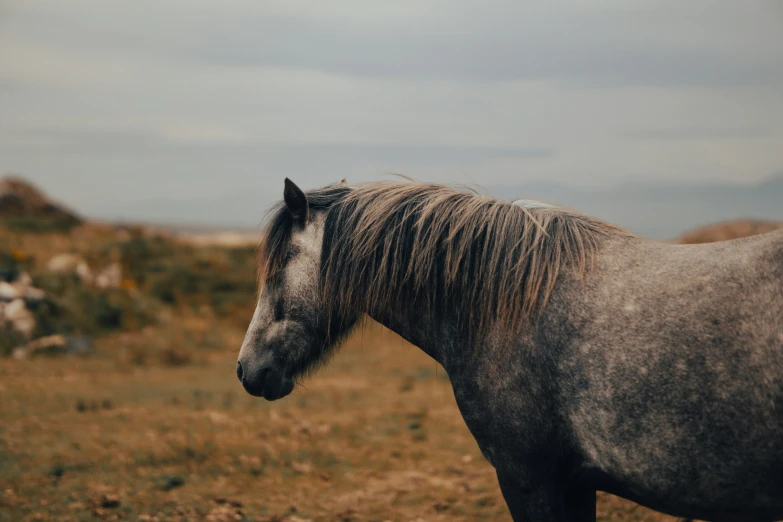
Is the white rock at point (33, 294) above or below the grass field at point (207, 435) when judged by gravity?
above

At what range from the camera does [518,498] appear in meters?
3.20

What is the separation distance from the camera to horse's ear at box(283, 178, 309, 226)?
11.5ft

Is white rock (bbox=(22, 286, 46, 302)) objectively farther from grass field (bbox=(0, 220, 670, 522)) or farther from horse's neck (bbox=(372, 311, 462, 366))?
horse's neck (bbox=(372, 311, 462, 366))

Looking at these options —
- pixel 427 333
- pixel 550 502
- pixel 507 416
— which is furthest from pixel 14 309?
pixel 550 502

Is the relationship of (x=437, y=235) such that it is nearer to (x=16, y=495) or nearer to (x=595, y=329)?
(x=595, y=329)

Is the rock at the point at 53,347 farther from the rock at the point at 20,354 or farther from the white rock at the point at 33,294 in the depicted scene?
the white rock at the point at 33,294

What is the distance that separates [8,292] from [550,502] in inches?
552

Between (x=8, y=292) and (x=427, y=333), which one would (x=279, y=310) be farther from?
(x=8, y=292)

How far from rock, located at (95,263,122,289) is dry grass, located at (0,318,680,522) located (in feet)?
16.3

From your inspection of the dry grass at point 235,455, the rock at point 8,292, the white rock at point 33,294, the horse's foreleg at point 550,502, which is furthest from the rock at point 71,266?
the horse's foreleg at point 550,502

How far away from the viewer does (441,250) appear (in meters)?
3.49

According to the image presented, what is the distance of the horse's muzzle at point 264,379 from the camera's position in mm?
3656

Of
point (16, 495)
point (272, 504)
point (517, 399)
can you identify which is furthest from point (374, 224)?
point (16, 495)

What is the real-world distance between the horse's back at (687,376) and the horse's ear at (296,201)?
1556mm
